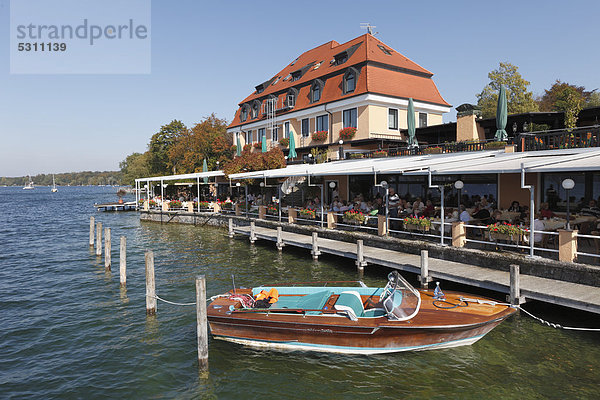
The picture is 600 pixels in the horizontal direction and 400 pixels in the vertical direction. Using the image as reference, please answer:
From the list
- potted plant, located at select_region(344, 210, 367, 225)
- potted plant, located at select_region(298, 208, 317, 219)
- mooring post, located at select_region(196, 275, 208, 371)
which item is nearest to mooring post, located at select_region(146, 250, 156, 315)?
mooring post, located at select_region(196, 275, 208, 371)

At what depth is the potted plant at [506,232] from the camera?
12.0 meters

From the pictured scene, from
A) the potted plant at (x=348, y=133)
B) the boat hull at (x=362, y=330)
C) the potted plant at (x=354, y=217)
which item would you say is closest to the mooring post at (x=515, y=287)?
the boat hull at (x=362, y=330)

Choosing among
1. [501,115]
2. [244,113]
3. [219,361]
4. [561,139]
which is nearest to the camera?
[219,361]

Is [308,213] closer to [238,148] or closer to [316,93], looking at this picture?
[316,93]

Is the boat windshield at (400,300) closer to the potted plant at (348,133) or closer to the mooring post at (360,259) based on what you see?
the mooring post at (360,259)

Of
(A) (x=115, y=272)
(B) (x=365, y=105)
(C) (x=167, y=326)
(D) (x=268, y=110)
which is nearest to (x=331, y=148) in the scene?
(B) (x=365, y=105)

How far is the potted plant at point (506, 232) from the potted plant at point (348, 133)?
17.5 metres

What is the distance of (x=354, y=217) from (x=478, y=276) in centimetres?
756

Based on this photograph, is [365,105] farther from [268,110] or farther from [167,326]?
[167,326]

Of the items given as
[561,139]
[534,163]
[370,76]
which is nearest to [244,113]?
[370,76]

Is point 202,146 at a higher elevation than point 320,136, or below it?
higher

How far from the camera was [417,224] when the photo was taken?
15273 mm

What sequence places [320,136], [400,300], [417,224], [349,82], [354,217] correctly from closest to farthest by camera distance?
[400,300] → [417,224] → [354,217] → [349,82] → [320,136]

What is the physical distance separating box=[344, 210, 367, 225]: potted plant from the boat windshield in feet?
28.7
